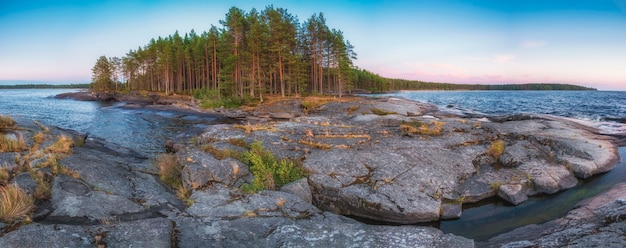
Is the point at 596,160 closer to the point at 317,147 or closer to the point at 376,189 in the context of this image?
the point at 376,189

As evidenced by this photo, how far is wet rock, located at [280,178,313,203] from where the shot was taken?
35.7 feet

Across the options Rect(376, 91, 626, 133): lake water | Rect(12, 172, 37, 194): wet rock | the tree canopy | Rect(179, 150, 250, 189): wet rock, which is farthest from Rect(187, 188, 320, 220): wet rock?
the tree canopy

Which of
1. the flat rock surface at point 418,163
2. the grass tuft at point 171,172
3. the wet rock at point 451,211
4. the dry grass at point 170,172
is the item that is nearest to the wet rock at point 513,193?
the flat rock surface at point 418,163

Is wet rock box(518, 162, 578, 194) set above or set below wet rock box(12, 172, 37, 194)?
below

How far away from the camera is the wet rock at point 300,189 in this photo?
35.7 ft

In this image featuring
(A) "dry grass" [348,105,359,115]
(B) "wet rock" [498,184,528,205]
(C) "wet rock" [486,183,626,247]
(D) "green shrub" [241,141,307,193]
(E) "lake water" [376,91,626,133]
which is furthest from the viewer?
(A) "dry grass" [348,105,359,115]

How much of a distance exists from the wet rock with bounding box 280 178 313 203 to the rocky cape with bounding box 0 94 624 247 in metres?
0.04

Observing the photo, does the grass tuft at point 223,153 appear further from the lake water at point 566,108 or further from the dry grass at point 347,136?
the lake water at point 566,108

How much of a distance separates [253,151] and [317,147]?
10.3ft

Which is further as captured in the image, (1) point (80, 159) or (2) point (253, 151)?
(2) point (253, 151)

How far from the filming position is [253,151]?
1334 centimetres

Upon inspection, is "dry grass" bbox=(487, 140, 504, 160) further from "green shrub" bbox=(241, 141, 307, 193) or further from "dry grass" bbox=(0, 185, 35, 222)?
"dry grass" bbox=(0, 185, 35, 222)

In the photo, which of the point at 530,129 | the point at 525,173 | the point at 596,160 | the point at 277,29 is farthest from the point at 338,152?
the point at 277,29

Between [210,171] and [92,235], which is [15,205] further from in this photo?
[210,171]
